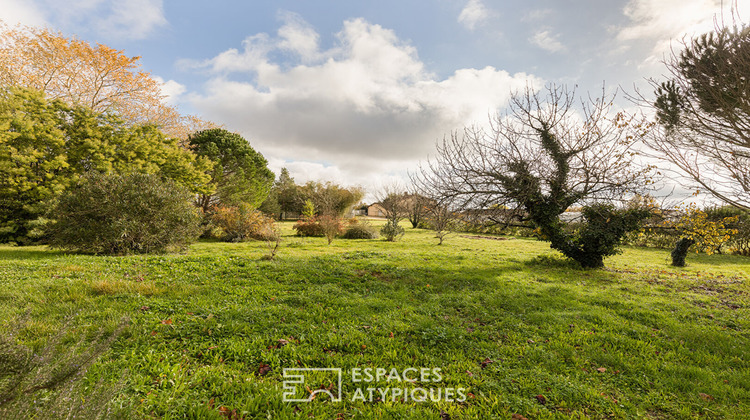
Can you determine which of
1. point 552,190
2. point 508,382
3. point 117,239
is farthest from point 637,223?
point 117,239

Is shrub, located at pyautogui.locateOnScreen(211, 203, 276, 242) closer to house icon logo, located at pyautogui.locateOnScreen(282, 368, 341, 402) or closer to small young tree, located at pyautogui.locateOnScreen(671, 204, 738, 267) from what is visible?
house icon logo, located at pyautogui.locateOnScreen(282, 368, 341, 402)

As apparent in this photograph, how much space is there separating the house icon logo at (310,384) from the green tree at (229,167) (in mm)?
21272

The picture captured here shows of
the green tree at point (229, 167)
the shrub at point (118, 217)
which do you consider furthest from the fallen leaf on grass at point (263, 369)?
the green tree at point (229, 167)

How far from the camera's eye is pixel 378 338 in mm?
4621

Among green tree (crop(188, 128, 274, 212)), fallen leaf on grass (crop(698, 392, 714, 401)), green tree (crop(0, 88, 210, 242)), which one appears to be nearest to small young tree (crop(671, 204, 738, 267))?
fallen leaf on grass (crop(698, 392, 714, 401))

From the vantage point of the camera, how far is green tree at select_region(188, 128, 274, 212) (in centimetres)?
2239

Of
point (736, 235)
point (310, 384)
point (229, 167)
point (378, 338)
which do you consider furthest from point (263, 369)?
point (736, 235)

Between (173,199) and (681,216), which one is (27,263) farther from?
(681,216)

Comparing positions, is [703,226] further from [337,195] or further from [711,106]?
[337,195]

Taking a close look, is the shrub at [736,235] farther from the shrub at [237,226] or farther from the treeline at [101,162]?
the shrub at [237,226]

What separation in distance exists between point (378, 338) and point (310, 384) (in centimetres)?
147

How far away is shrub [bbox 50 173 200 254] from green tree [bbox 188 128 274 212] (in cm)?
1032

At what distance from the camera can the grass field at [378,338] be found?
3152 millimetres

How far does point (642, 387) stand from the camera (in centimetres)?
377
